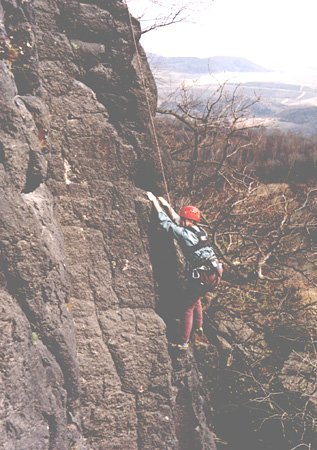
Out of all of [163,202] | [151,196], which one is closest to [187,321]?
[163,202]

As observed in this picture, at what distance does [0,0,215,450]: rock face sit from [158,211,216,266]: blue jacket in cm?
20

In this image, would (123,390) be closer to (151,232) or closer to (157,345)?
(157,345)

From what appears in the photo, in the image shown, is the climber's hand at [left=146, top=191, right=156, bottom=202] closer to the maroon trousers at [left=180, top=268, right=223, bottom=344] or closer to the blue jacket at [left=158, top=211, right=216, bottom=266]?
the blue jacket at [left=158, top=211, right=216, bottom=266]

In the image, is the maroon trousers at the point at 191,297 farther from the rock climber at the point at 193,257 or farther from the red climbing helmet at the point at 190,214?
the red climbing helmet at the point at 190,214

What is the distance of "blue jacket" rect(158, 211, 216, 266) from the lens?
16.1 ft

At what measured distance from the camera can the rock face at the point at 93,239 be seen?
3.87m

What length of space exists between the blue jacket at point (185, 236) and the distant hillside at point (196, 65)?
5838 mm

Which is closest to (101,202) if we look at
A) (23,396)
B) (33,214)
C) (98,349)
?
(33,214)

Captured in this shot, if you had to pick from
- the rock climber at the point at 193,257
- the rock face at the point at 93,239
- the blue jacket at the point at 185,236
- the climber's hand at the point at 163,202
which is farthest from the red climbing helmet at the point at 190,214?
the rock face at the point at 93,239

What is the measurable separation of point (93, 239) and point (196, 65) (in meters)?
132

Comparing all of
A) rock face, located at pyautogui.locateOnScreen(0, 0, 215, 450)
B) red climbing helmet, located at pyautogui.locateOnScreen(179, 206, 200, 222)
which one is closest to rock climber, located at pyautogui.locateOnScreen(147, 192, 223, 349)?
red climbing helmet, located at pyautogui.locateOnScreen(179, 206, 200, 222)

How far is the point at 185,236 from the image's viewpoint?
498 centimetres

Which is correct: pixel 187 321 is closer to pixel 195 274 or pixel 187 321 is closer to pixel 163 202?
pixel 195 274

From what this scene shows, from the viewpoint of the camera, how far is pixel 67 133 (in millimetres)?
4637
